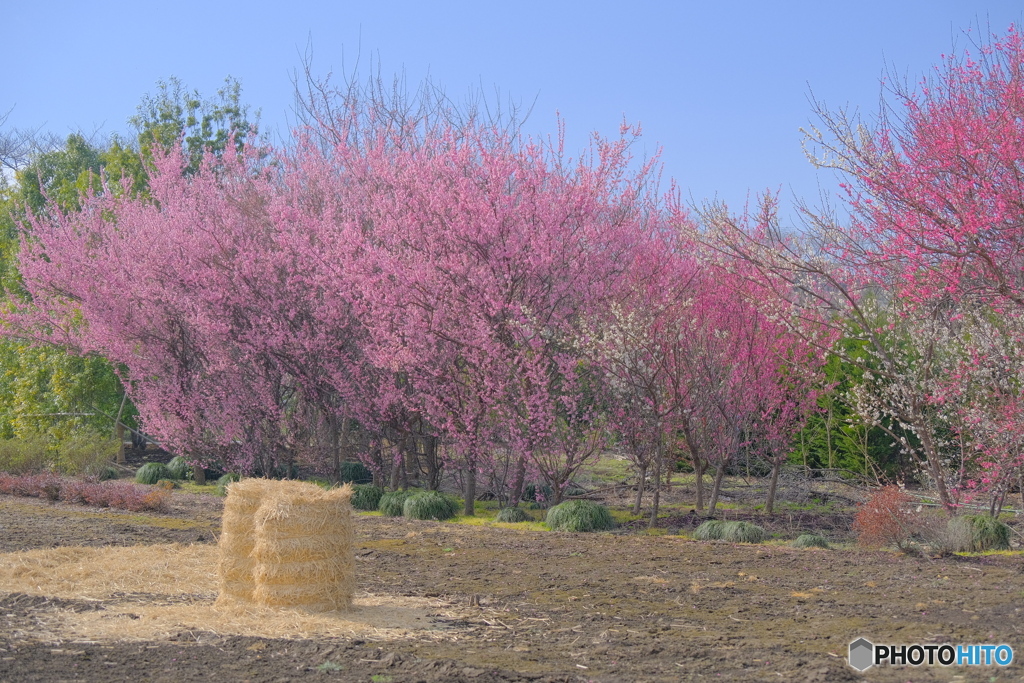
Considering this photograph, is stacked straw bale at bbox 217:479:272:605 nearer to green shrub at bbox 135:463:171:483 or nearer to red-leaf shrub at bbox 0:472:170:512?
red-leaf shrub at bbox 0:472:170:512

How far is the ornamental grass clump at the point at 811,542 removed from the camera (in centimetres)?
891

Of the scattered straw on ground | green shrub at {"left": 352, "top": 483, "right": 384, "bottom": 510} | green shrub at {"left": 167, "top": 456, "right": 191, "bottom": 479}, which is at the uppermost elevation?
green shrub at {"left": 167, "top": 456, "right": 191, "bottom": 479}

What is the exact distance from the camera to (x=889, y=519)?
814 centimetres

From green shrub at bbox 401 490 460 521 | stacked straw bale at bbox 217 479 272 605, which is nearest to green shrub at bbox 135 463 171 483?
green shrub at bbox 401 490 460 521

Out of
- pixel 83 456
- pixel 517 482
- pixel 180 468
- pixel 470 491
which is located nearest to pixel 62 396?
pixel 83 456

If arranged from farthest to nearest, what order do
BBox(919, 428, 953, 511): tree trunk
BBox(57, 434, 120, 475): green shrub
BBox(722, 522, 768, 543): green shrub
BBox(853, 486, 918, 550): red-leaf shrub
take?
BBox(57, 434, 120, 475): green shrub, BBox(722, 522, 768, 543): green shrub, BBox(919, 428, 953, 511): tree trunk, BBox(853, 486, 918, 550): red-leaf shrub

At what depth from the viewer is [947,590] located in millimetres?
6500

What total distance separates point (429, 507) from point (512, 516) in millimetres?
1051

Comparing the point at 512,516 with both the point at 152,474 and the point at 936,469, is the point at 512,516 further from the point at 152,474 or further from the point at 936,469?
the point at 152,474

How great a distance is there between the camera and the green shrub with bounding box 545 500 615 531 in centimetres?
994

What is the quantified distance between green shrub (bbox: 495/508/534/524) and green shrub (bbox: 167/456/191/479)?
6.78 metres

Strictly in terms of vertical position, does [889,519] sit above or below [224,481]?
above

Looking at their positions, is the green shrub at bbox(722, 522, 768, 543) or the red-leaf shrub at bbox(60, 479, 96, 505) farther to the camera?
the red-leaf shrub at bbox(60, 479, 96, 505)

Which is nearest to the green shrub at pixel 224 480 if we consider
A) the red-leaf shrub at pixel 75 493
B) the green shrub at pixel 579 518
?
the red-leaf shrub at pixel 75 493
